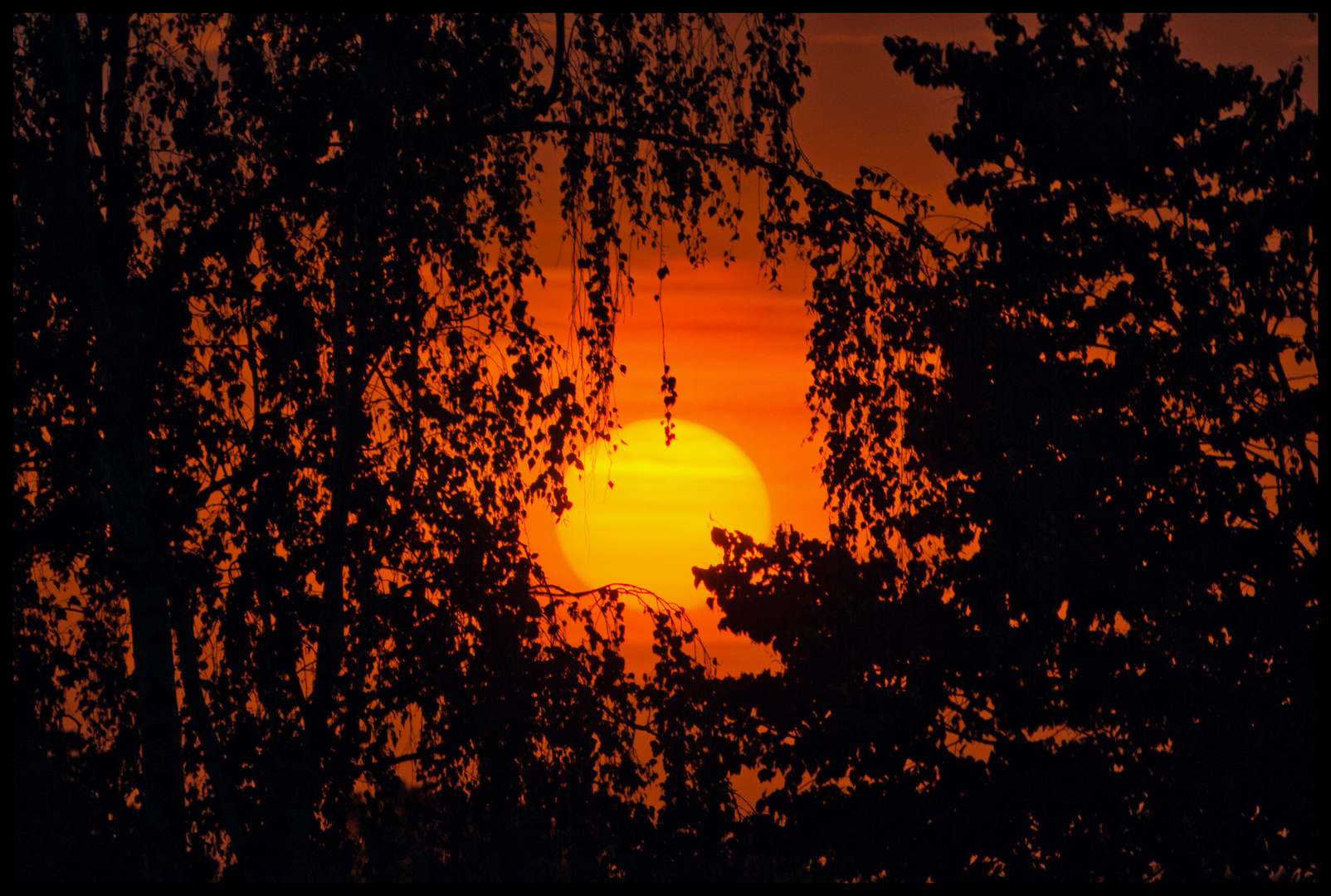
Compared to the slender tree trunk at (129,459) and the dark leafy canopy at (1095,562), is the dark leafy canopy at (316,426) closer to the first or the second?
the slender tree trunk at (129,459)

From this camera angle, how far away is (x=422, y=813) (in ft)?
17.4

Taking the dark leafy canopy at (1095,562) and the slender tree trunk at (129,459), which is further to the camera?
the dark leafy canopy at (1095,562)

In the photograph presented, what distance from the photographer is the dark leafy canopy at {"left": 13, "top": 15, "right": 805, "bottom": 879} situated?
476 cm

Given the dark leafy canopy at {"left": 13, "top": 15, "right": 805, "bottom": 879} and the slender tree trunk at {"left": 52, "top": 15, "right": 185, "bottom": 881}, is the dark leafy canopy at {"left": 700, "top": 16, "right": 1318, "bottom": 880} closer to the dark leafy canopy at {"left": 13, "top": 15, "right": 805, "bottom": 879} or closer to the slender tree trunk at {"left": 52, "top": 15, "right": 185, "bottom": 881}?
the dark leafy canopy at {"left": 13, "top": 15, "right": 805, "bottom": 879}

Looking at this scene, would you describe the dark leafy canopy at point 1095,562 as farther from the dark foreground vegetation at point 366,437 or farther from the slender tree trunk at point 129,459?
the slender tree trunk at point 129,459

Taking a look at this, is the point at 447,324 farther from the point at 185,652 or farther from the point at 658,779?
the point at 658,779

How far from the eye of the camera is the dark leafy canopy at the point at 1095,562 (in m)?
6.81

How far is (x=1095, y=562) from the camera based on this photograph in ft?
25.9

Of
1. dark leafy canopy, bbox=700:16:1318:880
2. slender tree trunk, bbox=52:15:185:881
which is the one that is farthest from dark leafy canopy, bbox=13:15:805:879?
dark leafy canopy, bbox=700:16:1318:880

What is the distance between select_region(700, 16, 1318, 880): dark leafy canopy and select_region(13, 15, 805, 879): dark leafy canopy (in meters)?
1.64

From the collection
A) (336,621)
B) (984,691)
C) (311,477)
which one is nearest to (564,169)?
(311,477)

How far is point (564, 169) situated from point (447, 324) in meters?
0.85

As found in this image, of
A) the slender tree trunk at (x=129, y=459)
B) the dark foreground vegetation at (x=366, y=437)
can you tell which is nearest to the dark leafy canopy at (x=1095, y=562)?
the dark foreground vegetation at (x=366, y=437)

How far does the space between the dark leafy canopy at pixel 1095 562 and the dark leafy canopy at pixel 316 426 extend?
164cm
